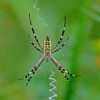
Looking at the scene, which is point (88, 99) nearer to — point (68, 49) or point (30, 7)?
point (68, 49)

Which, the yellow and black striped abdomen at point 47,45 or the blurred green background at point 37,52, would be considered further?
the blurred green background at point 37,52

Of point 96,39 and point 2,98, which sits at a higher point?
point 96,39

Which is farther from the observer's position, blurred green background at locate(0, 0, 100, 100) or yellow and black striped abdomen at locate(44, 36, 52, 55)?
blurred green background at locate(0, 0, 100, 100)

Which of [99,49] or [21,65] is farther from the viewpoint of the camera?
[21,65]

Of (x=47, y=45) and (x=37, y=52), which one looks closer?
(x=47, y=45)

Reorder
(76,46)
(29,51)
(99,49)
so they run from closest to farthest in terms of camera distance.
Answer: (76,46), (99,49), (29,51)

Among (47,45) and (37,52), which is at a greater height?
(37,52)

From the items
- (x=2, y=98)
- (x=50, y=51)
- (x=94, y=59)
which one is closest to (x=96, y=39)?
(x=94, y=59)

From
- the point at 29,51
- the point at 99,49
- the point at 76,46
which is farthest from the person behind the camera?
the point at 29,51
